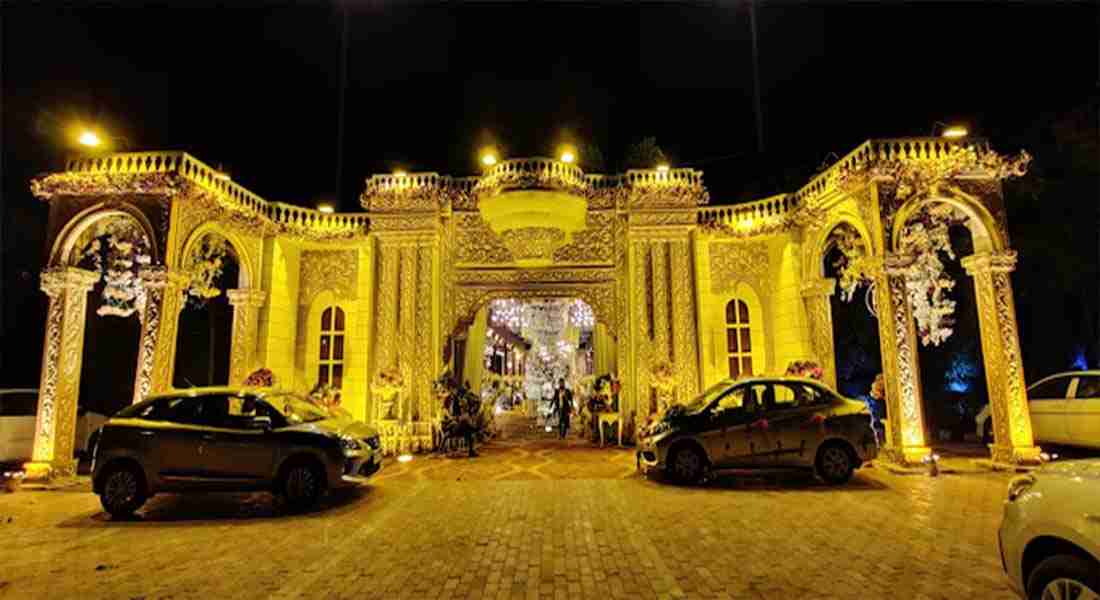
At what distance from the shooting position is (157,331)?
806cm

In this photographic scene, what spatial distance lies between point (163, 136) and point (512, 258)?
28.7 ft

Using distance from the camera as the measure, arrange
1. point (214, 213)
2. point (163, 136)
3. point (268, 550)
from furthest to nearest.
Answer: point (163, 136) < point (214, 213) < point (268, 550)

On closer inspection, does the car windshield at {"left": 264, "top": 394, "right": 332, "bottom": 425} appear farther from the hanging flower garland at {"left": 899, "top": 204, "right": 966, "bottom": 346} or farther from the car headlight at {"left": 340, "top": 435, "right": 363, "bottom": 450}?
the hanging flower garland at {"left": 899, "top": 204, "right": 966, "bottom": 346}

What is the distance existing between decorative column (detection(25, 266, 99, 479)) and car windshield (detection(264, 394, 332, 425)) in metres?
3.94

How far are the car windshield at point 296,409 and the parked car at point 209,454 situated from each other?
172 millimetres

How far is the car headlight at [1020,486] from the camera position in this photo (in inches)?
115

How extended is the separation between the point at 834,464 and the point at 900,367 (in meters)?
2.33

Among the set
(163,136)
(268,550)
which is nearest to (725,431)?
(268,550)

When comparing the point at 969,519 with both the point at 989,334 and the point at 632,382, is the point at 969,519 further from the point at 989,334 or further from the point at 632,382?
the point at 632,382

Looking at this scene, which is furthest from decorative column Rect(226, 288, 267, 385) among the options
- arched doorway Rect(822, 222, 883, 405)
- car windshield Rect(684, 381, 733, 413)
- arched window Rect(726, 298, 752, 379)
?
arched doorway Rect(822, 222, 883, 405)

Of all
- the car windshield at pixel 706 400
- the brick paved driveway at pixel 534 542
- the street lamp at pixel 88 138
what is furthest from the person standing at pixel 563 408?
the street lamp at pixel 88 138

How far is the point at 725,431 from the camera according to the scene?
22.9 ft

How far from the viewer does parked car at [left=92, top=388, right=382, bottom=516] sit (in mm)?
5945

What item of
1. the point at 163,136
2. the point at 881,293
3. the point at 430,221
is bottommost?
the point at 881,293
